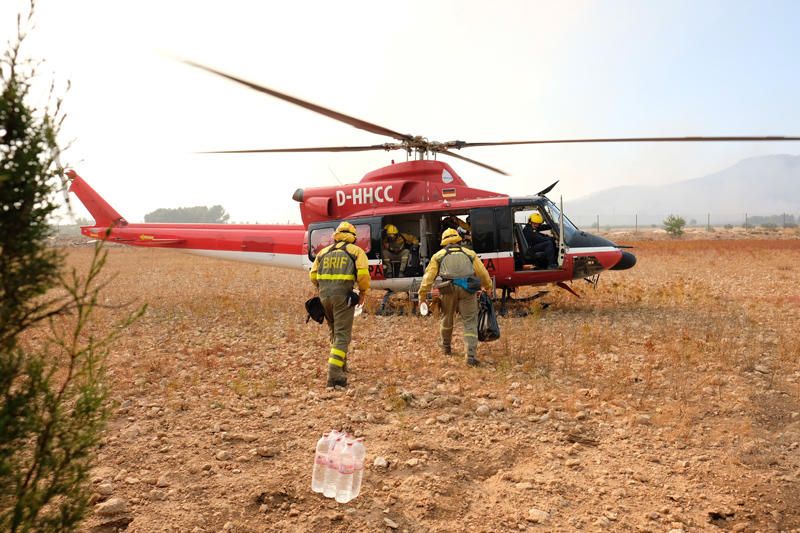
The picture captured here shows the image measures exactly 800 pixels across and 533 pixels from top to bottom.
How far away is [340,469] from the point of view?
3791 millimetres

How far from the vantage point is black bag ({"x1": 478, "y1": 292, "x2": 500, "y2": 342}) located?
24.4 ft

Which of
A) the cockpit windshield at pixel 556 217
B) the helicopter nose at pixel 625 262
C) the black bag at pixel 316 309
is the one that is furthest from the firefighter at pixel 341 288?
the helicopter nose at pixel 625 262

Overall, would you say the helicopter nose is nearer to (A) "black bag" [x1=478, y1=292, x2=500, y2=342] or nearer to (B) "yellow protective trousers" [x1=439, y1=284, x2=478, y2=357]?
(A) "black bag" [x1=478, y1=292, x2=500, y2=342]

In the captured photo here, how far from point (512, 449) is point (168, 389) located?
13.8 feet

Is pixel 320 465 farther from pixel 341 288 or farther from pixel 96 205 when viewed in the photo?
pixel 96 205

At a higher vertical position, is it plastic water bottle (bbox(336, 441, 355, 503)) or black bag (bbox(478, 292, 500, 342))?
black bag (bbox(478, 292, 500, 342))

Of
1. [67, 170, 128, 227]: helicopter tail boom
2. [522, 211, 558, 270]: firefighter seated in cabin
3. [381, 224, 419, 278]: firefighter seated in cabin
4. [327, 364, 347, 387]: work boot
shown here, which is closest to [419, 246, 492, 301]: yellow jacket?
[327, 364, 347, 387]: work boot

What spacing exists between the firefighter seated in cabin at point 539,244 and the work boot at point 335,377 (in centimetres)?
533

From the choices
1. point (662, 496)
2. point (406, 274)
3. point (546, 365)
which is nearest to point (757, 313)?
point (546, 365)

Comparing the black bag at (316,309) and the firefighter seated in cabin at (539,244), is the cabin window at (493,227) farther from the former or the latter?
the black bag at (316,309)

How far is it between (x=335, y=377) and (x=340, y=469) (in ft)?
8.19

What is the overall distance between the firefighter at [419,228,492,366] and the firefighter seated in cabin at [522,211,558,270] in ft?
10.6

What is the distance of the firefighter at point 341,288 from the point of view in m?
6.34

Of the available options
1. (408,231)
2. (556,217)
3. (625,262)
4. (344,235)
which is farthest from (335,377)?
(625,262)
